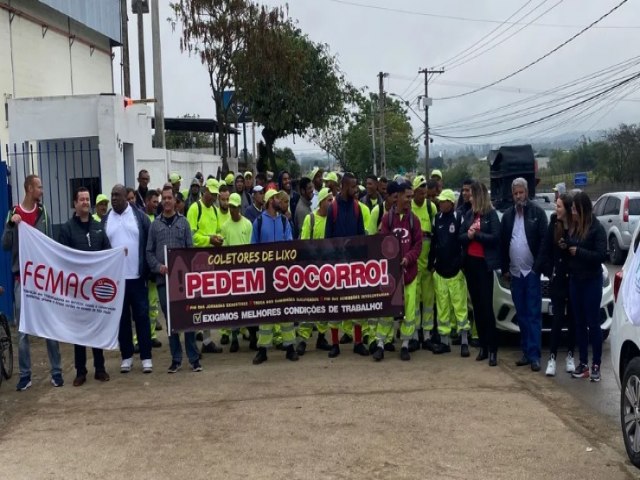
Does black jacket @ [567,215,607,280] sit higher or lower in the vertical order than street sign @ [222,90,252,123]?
lower

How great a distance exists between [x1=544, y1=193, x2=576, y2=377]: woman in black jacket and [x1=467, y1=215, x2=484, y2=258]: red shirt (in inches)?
33.4

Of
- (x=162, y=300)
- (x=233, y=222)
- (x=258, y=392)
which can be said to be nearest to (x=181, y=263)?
(x=162, y=300)

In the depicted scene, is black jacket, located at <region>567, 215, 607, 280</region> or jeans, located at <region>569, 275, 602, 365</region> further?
jeans, located at <region>569, 275, 602, 365</region>

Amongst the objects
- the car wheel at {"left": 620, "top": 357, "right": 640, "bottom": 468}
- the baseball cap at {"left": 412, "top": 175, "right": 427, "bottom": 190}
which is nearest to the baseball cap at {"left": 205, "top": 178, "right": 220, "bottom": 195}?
the baseball cap at {"left": 412, "top": 175, "right": 427, "bottom": 190}

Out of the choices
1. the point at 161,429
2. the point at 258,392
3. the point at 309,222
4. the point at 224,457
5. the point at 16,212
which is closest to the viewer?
the point at 224,457

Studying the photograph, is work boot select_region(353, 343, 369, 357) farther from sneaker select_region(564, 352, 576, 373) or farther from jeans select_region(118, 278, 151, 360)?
jeans select_region(118, 278, 151, 360)

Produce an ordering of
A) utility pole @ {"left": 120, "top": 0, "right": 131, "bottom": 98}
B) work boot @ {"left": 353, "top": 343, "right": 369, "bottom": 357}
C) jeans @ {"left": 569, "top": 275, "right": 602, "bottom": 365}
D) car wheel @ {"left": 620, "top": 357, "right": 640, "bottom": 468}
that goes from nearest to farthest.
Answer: car wheel @ {"left": 620, "top": 357, "right": 640, "bottom": 468} → jeans @ {"left": 569, "top": 275, "right": 602, "bottom": 365} → work boot @ {"left": 353, "top": 343, "right": 369, "bottom": 357} → utility pole @ {"left": 120, "top": 0, "right": 131, "bottom": 98}

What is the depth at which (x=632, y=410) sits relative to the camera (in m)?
5.82

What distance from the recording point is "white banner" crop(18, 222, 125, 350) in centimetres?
852

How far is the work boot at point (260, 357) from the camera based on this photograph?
9336mm

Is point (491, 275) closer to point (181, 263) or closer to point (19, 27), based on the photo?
point (181, 263)

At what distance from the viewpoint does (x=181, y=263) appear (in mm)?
9156

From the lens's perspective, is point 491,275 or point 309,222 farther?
point 309,222

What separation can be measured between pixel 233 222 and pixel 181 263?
128 cm
